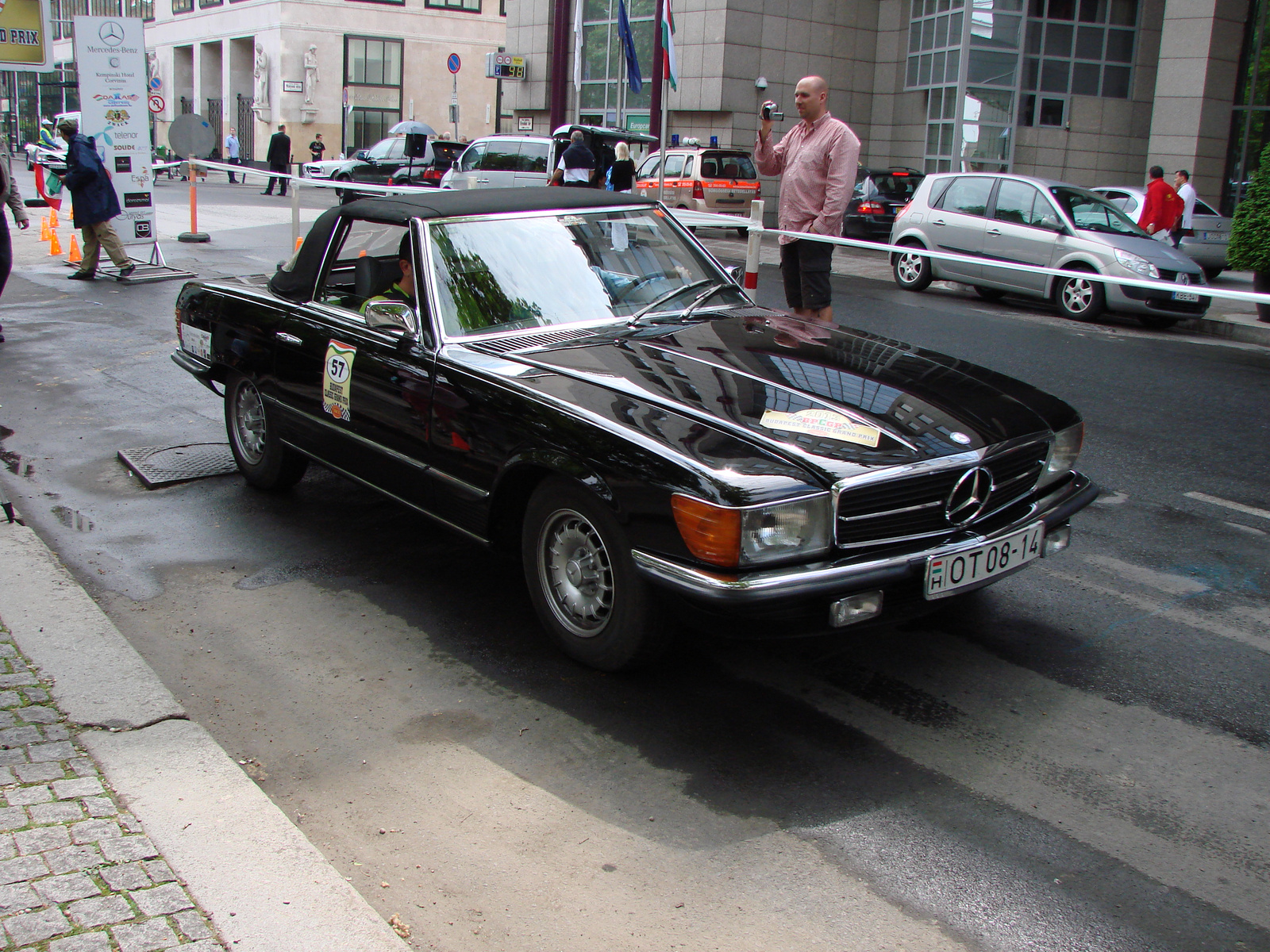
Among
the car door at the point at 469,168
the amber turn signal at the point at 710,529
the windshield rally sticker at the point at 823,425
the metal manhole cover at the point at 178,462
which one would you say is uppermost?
the car door at the point at 469,168

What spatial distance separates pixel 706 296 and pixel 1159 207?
15325 millimetres

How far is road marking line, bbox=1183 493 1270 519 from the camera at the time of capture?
6008 millimetres

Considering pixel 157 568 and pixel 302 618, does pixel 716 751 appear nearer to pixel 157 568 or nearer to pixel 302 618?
pixel 302 618

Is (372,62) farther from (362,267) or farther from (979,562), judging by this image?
(979,562)

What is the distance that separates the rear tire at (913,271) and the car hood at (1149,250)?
2.31m

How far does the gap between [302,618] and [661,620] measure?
5.58ft

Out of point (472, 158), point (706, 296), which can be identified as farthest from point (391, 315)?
point (472, 158)

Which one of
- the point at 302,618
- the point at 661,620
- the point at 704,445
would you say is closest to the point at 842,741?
the point at 661,620

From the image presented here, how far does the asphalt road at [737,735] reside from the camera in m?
2.91

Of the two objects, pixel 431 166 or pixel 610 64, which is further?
pixel 610 64

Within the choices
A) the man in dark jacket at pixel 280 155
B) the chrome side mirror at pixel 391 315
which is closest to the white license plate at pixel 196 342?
the chrome side mirror at pixel 391 315

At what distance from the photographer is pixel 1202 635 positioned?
14.6 feet

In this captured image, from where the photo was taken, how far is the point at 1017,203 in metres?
14.6

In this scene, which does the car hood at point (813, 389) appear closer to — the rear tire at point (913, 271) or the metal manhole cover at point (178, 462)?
the metal manhole cover at point (178, 462)
